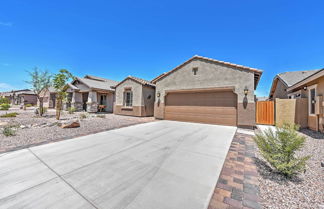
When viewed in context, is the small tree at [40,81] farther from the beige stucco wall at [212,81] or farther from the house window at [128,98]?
the beige stucco wall at [212,81]

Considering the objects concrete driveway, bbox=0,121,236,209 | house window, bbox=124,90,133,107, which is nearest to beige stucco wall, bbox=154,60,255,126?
house window, bbox=124,90,133,107

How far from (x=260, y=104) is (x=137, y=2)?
37.7 feet

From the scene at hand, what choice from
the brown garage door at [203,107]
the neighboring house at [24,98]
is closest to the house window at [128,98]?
the brown garage door at [203,107]

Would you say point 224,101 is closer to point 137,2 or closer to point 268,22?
point 268,22

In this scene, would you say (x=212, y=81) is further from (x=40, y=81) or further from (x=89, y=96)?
(x=40, y=81)

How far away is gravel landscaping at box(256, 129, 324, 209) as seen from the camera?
1.86 metres

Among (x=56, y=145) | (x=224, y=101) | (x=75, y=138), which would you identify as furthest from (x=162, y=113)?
(x=56, y=145)

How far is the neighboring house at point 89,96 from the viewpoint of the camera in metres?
15.4

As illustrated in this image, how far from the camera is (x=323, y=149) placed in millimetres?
4137

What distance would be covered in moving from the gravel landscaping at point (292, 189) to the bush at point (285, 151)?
0.19 m

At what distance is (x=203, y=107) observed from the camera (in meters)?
8.88

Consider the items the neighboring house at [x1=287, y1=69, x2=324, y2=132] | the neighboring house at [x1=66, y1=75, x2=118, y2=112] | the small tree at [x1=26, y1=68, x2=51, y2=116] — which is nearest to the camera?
the neighboring house at [x1=287, y1=69, x2=324, y2=132]

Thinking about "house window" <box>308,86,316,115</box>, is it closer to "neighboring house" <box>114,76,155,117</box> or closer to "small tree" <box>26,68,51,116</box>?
"neighboring house" <box>114,76,155,117</box>

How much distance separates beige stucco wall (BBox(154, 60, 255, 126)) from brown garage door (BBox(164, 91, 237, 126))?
476 mm
